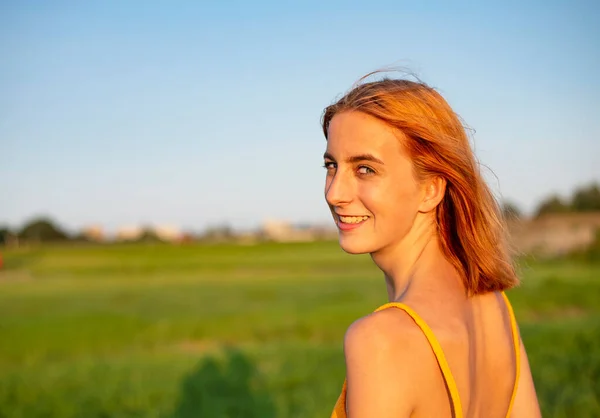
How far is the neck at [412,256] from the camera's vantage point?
72.1 inches

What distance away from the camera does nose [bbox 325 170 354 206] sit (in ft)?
5.96

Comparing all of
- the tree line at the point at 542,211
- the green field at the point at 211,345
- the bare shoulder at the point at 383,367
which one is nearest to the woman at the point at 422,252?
the bare shoulder at the point at 383,367

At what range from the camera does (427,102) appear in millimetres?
1813

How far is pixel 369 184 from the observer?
1787 millimetres

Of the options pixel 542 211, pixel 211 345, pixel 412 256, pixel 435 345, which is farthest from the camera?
pixel 542 211

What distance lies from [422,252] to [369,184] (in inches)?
10.1

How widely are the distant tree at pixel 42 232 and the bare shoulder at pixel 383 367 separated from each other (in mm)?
63755

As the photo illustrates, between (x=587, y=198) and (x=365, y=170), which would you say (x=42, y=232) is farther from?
(x=365, y=170)

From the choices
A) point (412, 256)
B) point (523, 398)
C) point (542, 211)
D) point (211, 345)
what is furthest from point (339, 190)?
point (542, 211)

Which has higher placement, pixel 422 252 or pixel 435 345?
pixel 422 252

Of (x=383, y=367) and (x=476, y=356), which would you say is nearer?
(x=383, y=367)

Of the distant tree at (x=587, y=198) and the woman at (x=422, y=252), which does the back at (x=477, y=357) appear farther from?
the distant tree at (x=587, y=198)

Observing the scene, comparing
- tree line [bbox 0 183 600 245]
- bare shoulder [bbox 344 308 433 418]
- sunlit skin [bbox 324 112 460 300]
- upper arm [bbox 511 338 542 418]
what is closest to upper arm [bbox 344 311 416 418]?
bare shoulder [bbox 344 308 433 418]

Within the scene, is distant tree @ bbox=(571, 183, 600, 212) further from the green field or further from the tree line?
the green field
